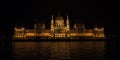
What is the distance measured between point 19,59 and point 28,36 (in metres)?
103

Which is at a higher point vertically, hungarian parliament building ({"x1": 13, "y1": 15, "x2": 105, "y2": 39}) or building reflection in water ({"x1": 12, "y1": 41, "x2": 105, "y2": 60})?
hungarian parliament building ({"x1": 13, "y1": 15, "x2": 105, "y2": 39})

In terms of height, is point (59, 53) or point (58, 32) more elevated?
point (58, 32)

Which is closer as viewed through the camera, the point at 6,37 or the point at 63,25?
the point at 6,37

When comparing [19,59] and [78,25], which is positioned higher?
[78,25]

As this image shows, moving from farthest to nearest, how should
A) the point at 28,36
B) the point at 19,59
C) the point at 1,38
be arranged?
the point at 28,36 < the point at 1,38 < the point at 19,59

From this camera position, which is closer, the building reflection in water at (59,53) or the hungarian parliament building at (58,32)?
the building reflection in water at (59,53)

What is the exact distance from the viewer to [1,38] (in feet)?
390

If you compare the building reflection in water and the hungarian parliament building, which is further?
the hungarian parliament building

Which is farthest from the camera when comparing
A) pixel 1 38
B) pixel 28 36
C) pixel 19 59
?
pixel 28 36

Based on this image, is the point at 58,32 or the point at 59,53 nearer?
the point at 59,53

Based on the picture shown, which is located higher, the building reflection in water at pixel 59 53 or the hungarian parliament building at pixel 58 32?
the hungarian parliament building at pixel 58 32

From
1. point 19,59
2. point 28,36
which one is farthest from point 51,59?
point 28,36

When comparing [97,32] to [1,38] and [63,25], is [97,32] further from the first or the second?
[1,38]

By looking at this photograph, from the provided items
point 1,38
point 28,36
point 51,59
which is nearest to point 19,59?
point 51,59
